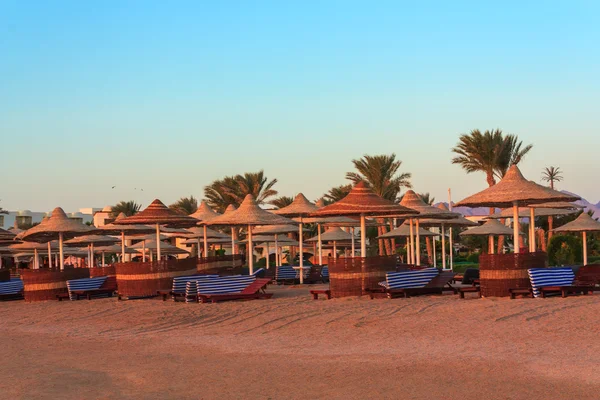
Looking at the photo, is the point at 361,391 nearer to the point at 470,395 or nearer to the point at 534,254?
the point at 470,395

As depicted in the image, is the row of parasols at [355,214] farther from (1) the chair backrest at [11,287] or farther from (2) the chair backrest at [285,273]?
(2) the chair backrest at [285,273]

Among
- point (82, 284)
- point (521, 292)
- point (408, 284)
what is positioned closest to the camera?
point (521, 292)

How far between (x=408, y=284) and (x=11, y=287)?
532 inches

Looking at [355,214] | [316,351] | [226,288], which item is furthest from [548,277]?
[226,288]

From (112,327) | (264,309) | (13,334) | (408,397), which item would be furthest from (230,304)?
(408,397)

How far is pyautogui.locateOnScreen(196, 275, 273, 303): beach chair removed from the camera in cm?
1997

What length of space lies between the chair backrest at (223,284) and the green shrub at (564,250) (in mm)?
22554

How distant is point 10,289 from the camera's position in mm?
25906

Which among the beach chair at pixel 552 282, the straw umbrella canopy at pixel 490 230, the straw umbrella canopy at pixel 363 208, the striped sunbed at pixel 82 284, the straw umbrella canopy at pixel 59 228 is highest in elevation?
the straw umbrella canopy at pixel 363 208

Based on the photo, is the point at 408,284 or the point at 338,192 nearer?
the point at 408,284

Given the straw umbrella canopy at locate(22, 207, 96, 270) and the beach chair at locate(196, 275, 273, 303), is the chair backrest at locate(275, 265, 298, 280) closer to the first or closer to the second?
the straw umbrella canopy at locate(22, 207, 96, 270)

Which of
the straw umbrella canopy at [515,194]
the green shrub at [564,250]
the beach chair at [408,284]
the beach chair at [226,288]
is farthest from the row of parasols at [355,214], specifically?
the green shrub at [564,250]

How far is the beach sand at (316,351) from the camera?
926 centimetres

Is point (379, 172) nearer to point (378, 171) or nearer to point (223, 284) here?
point (378, 171)
